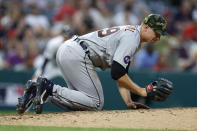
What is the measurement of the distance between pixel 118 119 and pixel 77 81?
3.51 ft

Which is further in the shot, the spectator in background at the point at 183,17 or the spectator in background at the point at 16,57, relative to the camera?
the spectator in background at the point at 183,17

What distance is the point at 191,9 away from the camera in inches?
579

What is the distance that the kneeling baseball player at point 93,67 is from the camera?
7.52 m

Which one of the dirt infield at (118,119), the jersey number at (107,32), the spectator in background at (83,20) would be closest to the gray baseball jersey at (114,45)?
the jersey number at (107,32)

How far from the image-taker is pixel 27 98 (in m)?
7.74

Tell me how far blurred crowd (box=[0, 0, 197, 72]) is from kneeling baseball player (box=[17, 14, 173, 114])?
588 cm

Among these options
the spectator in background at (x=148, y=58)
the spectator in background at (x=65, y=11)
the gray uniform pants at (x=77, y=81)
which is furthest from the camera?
the spectator in background at (x=65, y=11)

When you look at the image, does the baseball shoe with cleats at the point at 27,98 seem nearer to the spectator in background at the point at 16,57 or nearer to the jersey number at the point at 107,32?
the jersey number at the point at 107,32

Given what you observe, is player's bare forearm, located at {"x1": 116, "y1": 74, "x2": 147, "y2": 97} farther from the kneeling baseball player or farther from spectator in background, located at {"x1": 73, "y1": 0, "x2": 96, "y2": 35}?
spectator in background, located at {"x1": 73, "y1": 0, "x2": 96, "y2": 35}

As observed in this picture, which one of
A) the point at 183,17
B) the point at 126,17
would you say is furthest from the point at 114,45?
the point at 183,17

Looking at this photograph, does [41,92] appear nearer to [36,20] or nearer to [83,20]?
[83,20]

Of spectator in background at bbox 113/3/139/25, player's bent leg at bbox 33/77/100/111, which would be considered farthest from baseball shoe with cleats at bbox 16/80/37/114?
spectator in background at bbox 113/3/139/25

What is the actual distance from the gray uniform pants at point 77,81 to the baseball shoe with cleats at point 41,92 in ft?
0.34

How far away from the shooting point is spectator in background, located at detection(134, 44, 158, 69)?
13.7 meters
